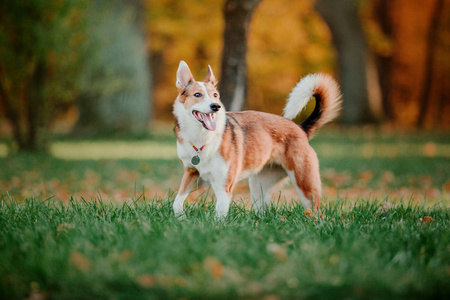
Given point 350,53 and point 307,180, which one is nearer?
point 307,180

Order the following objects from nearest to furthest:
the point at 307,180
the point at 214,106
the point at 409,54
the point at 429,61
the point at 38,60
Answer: the point at 214,106
the point at 307,180
the point at 38,60
the point at 429,61
the point at 409,54

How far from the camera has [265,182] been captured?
4875mm

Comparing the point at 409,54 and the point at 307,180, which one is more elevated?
the point at 409,54

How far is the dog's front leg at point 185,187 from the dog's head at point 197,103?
18.8 inches

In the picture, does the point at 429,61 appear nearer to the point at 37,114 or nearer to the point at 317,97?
the point at 37,114

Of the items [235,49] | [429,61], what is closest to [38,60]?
[235,49]

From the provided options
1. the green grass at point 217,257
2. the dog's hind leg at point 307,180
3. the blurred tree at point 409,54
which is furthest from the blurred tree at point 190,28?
the green grass at point 217,257

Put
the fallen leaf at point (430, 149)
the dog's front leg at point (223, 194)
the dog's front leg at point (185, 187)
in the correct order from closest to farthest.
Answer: the dog's front leg at point (223, 194)
the dog's front leg at point (185, 187)
the fallen leaf at point (430, 149)

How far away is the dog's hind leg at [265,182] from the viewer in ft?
15.8

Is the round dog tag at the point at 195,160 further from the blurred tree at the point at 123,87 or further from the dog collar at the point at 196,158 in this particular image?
the blurred tree at the point at 123,87

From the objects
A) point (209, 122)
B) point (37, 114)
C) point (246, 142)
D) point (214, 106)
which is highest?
point (214, 106)

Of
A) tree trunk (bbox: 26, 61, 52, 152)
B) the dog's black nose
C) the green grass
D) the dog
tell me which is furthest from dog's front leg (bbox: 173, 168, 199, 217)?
tree trunk (bbox: 26, 61, 52, 152)

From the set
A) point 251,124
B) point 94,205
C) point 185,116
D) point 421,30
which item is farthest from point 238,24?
point 421,30

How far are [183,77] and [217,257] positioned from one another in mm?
1975
